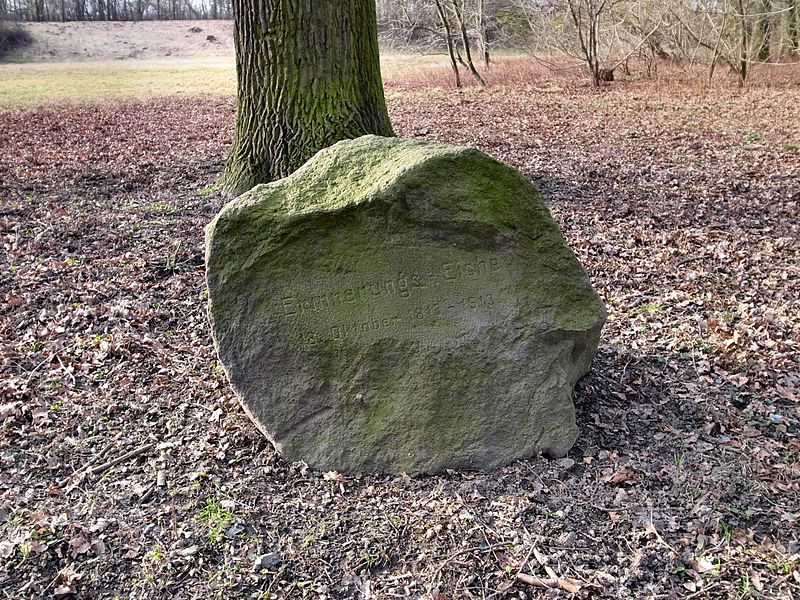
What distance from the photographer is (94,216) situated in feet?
23.0

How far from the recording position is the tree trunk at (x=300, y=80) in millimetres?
5988

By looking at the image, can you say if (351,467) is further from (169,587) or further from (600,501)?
(600,501)

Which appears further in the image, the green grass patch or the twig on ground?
the green grass patch

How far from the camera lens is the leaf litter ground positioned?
282cm

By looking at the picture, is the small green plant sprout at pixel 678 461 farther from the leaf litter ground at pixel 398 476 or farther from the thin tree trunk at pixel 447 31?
the thin tree trunk at pixel 447 31

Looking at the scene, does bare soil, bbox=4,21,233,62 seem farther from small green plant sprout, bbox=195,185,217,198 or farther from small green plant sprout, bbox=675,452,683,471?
small green plant sprout, bbox=675,452,683,471

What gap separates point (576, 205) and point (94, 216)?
5.15 meters

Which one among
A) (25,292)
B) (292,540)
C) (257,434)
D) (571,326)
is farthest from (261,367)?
(25,292)

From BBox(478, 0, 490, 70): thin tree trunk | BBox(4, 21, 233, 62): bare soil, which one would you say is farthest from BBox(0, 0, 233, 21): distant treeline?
BBox(478, 0, 490, 70): thin tree trunk

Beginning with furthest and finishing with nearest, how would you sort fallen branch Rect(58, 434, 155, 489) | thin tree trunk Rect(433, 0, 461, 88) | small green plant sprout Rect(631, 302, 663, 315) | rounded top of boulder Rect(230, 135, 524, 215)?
thin tree trunk Rect(433, 0, 461, 88) → small green plant sprout Rect(631, 302, 663, 315) → fallen branch Rect(58, 434, 155, 489) → rounded top of boulder Rect(230, 135, 524, 215)

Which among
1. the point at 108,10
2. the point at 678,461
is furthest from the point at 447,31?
the point at 108,10

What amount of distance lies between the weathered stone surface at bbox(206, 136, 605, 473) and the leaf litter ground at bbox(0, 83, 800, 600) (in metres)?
0.23

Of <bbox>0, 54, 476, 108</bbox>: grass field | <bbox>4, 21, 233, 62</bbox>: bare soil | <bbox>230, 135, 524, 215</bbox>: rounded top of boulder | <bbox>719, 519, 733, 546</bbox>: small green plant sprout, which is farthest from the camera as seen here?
<bbox>4, 21, 233, 62</bbox>: bare soil

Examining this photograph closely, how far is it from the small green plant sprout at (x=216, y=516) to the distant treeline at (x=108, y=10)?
38.5m
